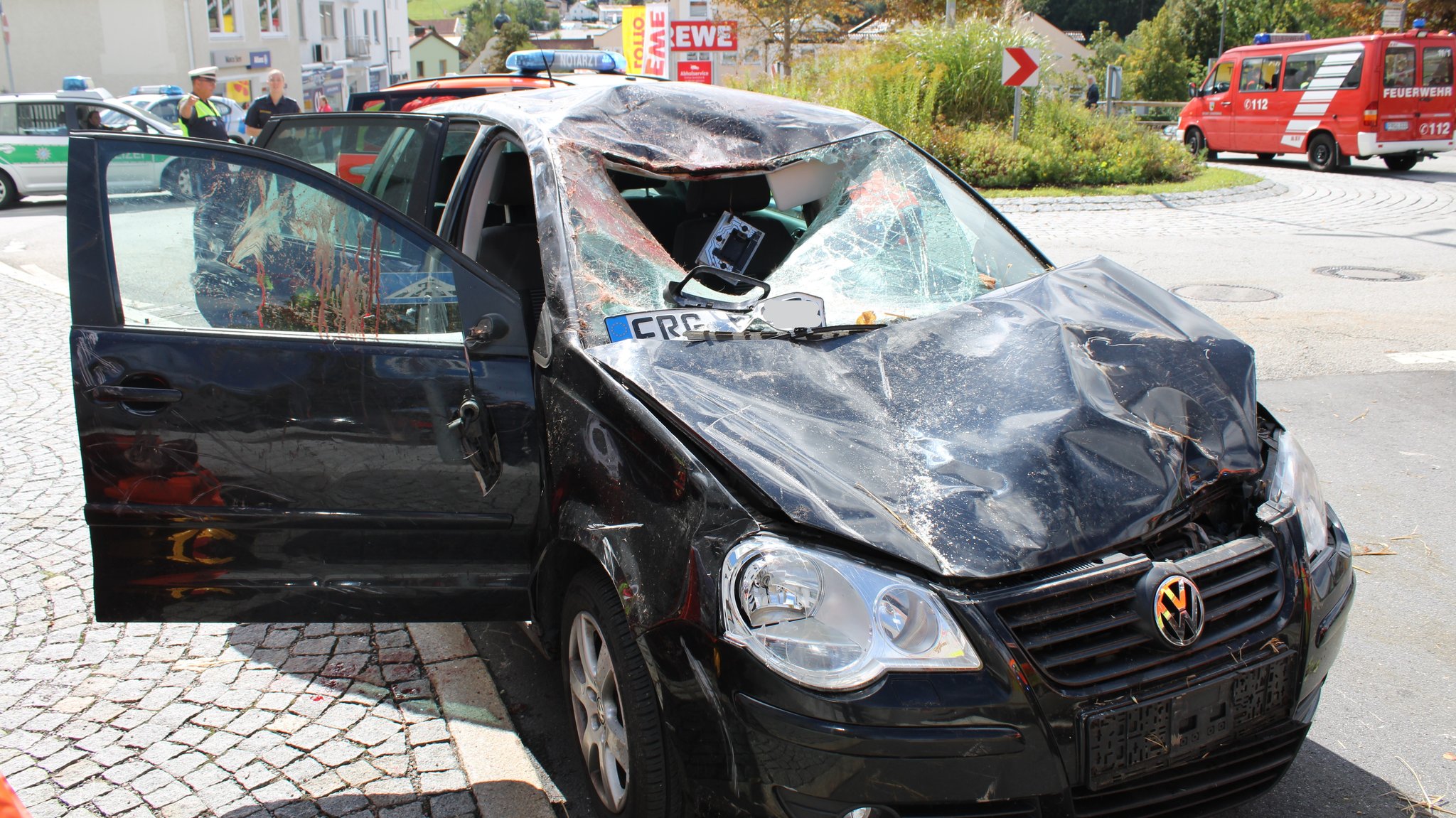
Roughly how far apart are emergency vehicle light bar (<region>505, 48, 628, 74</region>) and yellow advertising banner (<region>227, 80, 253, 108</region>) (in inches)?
1134

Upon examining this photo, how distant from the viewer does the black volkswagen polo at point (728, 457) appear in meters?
2.07

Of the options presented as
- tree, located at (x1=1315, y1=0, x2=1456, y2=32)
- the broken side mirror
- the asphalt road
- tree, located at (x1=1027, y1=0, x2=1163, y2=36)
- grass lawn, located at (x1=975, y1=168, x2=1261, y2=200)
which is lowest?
the asphalt road

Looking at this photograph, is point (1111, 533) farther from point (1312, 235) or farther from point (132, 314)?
point (1312, 235)

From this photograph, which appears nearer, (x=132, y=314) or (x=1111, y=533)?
(x=1111, y=533)

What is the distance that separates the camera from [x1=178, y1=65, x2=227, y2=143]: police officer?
1328cm

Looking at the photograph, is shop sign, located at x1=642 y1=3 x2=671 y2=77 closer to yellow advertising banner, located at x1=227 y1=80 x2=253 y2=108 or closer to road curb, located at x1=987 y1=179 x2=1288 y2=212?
road curb, located at x1=987 y1=179 x2=1288 y2=212

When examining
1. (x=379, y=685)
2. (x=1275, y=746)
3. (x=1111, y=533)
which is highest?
(x=1111, y=533)

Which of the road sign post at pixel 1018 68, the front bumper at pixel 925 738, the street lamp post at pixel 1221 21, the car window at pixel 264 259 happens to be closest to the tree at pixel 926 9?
the road sign post at pixel 1018 68

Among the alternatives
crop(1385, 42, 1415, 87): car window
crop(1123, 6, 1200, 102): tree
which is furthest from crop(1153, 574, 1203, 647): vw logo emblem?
crop(1123, 6, 1200, 102): tree

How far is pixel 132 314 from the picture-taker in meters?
2.89

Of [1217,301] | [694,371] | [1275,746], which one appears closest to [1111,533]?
[1275,746]

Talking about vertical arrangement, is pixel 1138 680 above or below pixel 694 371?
below

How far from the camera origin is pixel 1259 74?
2078 centimetres

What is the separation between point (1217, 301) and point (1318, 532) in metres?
6.64
